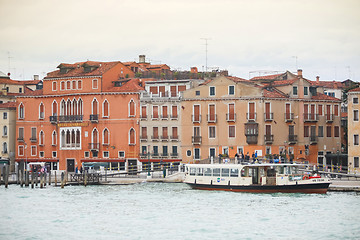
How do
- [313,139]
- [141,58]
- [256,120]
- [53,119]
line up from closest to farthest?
[256,120]
[313,139]
[53,119]
[141,58]

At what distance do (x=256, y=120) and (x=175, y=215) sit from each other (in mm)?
24843

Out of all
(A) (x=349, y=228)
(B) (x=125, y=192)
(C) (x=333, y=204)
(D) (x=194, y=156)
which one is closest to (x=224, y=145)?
(D) (x=194, y=156)

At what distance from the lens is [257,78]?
75.6m

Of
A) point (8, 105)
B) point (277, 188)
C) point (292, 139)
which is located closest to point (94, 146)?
point (8, 105)

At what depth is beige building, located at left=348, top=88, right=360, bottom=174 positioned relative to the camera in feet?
207

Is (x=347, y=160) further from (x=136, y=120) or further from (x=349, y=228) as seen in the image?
(x=349, y=228)

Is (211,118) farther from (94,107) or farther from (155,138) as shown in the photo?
(94,107)

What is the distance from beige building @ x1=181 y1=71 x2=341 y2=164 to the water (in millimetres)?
12634

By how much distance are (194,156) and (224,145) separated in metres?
2.73

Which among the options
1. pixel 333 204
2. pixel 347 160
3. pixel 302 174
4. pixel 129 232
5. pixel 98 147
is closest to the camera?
pixel 129 232

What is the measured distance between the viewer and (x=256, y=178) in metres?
55.2

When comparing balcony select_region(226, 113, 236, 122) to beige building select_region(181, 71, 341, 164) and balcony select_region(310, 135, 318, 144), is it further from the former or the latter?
balcony select_region(310, 135, 318, 144)

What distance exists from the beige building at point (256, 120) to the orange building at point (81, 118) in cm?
530

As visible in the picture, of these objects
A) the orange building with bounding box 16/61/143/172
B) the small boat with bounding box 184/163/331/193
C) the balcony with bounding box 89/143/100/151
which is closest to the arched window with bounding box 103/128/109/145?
the orange building with bounding box 16/61/143/172
